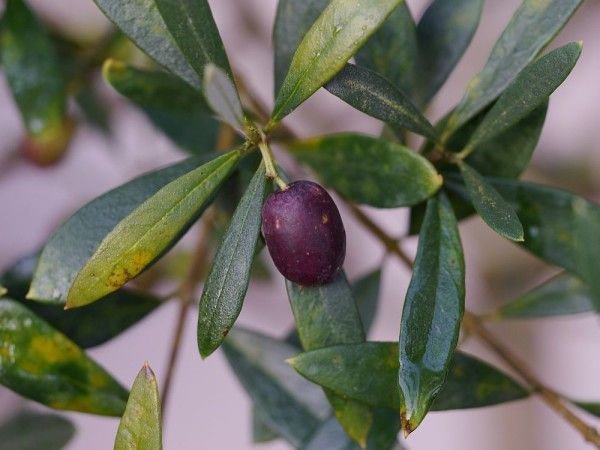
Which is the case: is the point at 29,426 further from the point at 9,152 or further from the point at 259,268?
the point at 9,152

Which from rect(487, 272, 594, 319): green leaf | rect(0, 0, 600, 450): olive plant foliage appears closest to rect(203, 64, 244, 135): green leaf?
rect(0, 0, 600, 450): olive plant foliage

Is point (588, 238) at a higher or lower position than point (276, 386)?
higher

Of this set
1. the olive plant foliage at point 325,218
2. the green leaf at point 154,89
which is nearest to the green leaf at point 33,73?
the olive plant foliage at point 325,218

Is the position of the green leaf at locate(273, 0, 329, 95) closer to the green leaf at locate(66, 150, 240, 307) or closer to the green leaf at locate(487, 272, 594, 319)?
the green leaf at locate(66, 150, 240, 307)

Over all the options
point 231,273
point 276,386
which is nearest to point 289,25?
point 231,273

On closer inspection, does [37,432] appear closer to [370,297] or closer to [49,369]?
[49,369]

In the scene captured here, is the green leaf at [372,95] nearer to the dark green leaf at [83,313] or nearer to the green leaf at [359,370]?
the green leaf at [359,370]
